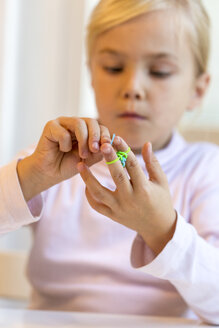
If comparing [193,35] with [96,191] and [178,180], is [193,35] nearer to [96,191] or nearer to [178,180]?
[178,180]

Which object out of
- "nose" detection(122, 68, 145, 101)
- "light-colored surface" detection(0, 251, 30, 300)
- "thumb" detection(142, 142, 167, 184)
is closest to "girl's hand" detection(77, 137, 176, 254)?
"thumb" detection(142, 142, 167, 184)

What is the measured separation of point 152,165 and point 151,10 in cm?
28

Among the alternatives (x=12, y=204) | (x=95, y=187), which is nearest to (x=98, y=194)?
(x=95, y=187)

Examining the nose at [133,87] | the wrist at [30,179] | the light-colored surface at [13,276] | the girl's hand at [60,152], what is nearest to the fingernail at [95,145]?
the girl's hand at [60,152]

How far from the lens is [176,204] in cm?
71

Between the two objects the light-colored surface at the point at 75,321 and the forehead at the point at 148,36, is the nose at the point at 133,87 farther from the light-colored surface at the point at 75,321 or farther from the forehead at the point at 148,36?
the light-colored surface at the point at 75,321

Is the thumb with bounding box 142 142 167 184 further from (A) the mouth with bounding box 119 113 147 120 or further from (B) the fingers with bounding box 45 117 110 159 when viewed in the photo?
(A) the mouth with bounding box 119 113 147 120

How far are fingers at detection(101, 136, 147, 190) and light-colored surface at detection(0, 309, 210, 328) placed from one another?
15 cm

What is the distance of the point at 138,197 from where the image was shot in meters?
0.49

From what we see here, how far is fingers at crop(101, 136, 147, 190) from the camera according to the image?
454mm

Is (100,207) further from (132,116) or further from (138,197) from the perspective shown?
(132,116)

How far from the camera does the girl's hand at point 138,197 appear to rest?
0.48 meters

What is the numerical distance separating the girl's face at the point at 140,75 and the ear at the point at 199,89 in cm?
7

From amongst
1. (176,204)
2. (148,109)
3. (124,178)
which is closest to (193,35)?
A: (148,109)
